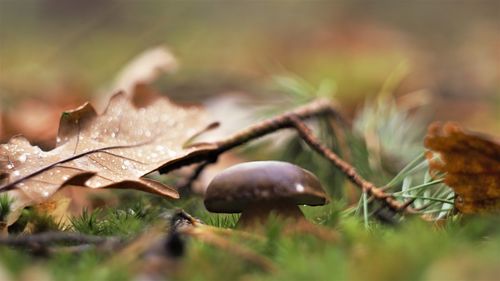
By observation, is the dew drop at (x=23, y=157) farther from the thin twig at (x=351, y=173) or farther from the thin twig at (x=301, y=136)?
the thin twig at (x=351, y=173)

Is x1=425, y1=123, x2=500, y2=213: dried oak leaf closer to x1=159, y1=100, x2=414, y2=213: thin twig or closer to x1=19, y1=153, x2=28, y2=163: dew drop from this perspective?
x1=159, y1=100, x2=414, y2=213: thin twig

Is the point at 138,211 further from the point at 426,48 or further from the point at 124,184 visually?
the point at 426,48

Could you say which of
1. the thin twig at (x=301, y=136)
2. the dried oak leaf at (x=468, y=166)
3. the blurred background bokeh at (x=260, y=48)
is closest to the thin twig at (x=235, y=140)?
the thin twig at (x=301, y=136)

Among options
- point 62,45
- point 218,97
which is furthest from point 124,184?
point 62,45

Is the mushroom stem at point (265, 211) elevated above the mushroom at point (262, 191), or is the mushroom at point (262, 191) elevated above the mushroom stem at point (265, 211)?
the mushroom at point (262, 191)

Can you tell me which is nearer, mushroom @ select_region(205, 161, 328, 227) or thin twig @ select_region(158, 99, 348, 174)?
mushroom @ select_region(205, 161, 328, 227)

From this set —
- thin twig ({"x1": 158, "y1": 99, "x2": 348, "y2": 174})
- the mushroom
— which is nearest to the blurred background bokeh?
thin twig ({"x1": 158, "y1": 99, "x2": 348, "y2": 174})
